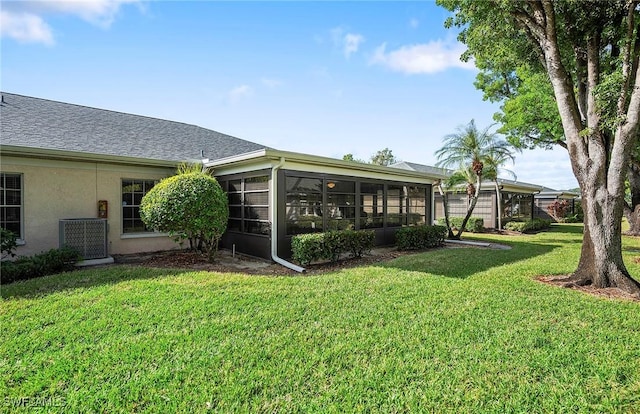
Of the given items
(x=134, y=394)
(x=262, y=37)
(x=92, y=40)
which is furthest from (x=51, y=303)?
(x=262, y=37)

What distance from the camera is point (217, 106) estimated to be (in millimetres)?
11828

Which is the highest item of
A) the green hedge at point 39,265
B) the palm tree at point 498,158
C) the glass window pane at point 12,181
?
the palm tree at point 498,158

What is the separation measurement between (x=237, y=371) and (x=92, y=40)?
9.62 m

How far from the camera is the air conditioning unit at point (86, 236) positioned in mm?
7770

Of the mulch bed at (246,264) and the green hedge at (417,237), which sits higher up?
the green hedge at (417,237)

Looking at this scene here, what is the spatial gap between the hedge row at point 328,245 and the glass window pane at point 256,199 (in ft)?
4.47

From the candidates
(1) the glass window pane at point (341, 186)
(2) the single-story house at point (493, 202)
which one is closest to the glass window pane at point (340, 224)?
(1) the glass window pane at point (341, 186)

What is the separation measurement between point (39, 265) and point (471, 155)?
14994mm

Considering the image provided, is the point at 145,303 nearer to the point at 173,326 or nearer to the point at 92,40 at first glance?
the point at 173,326

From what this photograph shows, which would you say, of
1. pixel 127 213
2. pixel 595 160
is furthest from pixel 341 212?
pixel 127 213

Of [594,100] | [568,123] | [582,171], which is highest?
[594,100]

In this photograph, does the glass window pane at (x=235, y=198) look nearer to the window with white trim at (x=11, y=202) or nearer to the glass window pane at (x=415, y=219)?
the window with white trim at (x=11, y=202)

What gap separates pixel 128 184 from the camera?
9422mm

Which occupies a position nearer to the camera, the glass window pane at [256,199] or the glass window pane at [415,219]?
the glass window pane at [256,199]
